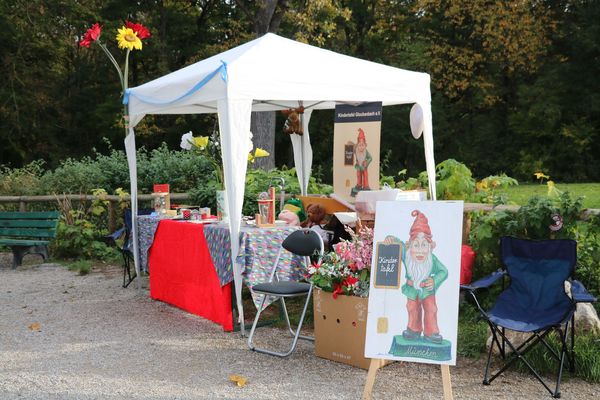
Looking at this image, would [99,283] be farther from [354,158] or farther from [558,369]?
[558,369]

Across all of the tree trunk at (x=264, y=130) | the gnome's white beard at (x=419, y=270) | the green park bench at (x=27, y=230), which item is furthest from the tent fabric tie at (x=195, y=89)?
the tree trunk at (x=264, y=130)

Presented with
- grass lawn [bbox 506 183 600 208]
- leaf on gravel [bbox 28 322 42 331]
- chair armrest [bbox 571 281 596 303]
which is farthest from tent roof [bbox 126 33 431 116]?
chair armrest [bbox 571 281 596 303]

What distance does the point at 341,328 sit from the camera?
4.85m

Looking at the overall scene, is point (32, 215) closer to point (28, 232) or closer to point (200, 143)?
point (28, 232)

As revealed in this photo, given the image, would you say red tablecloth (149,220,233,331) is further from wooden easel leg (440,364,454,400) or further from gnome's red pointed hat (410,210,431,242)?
wooden easel leg (440,364,454,400)

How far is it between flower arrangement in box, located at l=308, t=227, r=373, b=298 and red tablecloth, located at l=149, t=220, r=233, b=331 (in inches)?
45.1

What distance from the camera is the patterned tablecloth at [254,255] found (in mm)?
5621

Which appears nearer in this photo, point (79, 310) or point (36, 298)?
point (79, 310)

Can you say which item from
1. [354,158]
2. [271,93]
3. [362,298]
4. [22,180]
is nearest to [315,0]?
[22,180]

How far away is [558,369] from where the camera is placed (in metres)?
4.52

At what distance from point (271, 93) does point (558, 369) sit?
2913mm

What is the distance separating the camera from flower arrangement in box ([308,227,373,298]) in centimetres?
474

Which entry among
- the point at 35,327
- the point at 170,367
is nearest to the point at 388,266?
the point at 170,367

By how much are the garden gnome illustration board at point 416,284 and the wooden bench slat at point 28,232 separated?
6885 millimetres
